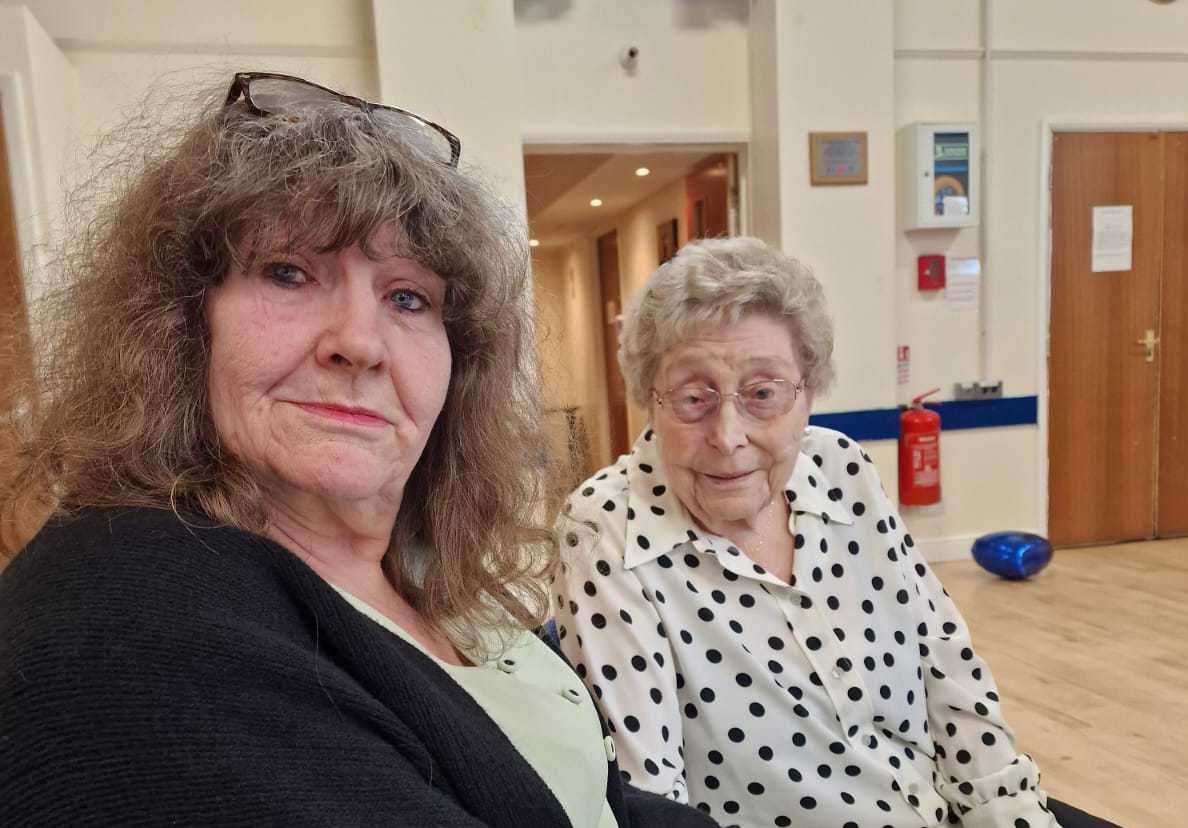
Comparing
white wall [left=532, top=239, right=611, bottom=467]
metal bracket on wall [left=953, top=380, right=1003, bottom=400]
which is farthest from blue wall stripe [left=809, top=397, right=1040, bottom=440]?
white wall [left=532, top=239, right=611, bottom=467]

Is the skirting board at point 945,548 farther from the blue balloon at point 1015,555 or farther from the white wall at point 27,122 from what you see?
the white wall at point 27,122

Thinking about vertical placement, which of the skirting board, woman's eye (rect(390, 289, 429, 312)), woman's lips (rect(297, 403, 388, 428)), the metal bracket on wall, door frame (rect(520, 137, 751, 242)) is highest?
door frame (rect(520, 137, 751, 242))

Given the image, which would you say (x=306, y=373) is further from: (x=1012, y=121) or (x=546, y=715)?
(x=1012, y=121)

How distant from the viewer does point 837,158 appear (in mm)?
3979

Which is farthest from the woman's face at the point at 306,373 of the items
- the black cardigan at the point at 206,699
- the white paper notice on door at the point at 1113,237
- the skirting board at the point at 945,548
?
the white paper notice on door at the point at 1113,237

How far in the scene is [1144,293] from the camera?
4492 millimetres

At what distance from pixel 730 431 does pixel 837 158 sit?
3194mm

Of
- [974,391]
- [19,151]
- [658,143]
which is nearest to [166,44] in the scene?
[19,151]

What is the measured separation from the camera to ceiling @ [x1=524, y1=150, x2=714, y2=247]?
5090mm

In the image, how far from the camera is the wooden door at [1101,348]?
4.40 metres

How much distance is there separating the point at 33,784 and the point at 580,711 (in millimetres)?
596

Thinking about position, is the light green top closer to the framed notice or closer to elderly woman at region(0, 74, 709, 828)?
elderly woman at region(0, 74, 709, 828)

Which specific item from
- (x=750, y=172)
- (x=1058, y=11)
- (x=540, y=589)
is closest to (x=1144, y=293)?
(x=1058, y=11)

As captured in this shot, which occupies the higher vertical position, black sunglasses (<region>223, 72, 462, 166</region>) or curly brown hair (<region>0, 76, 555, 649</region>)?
black sunglasses (<region>223, 72, 462, 166</region>)
